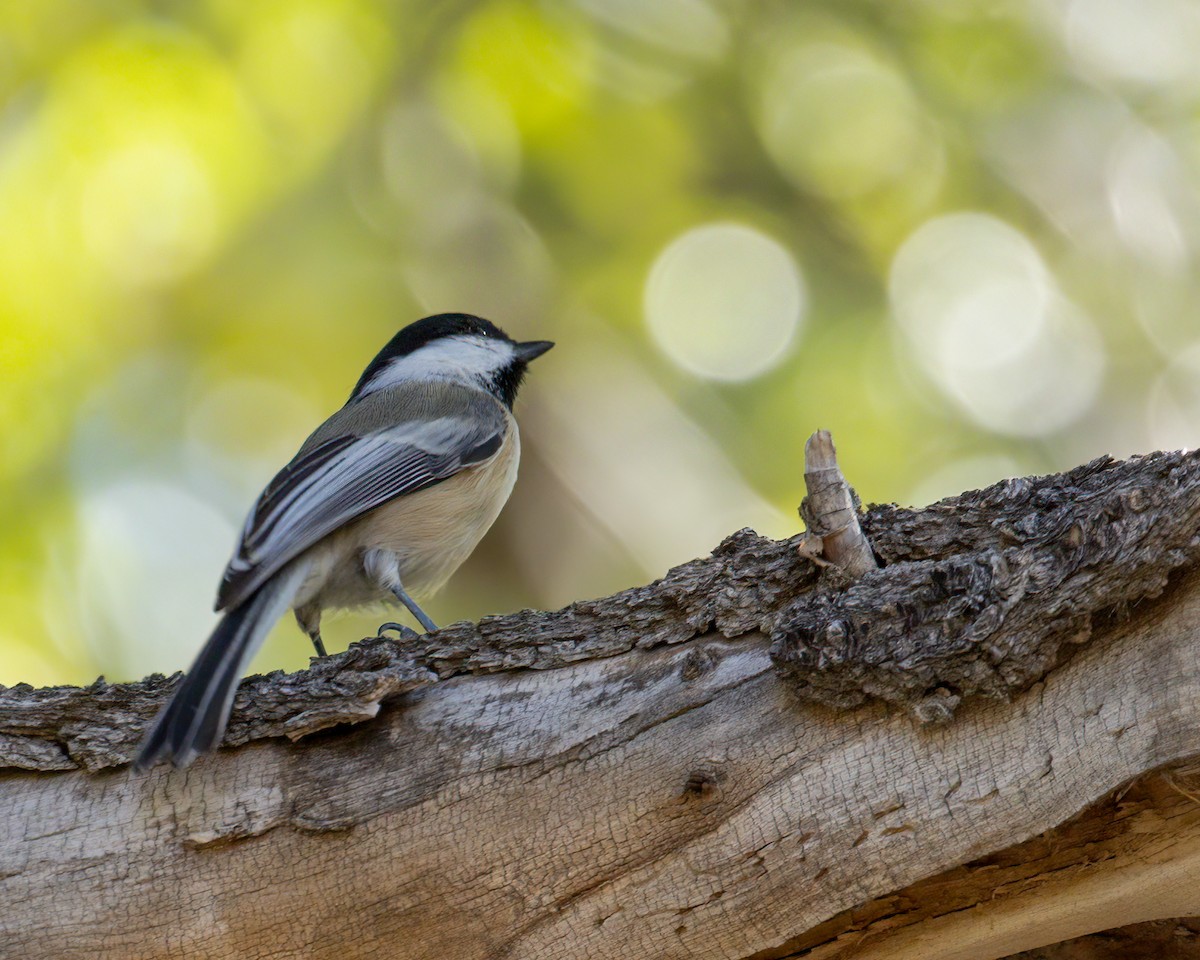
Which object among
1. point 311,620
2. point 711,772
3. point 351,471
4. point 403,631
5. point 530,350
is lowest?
point 711,772

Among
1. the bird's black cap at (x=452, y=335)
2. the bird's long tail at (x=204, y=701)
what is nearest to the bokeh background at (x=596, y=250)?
the bird's black cap at (x=452, y=335)

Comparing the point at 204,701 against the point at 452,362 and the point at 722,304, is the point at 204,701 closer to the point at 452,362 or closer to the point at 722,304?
the point at 452,362

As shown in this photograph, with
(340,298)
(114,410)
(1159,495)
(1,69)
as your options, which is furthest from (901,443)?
(1,69)

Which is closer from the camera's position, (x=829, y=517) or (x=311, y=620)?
(x=829, y=517)

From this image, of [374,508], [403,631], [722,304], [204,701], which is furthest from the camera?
[722,304]

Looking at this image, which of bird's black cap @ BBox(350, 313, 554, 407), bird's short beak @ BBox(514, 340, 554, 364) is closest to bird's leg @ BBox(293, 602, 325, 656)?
bird's black cap @ BBox(350, 313, 554, 407)

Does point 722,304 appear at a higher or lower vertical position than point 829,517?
higher

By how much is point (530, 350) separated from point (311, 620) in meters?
1.26

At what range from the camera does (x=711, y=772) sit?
1677mm

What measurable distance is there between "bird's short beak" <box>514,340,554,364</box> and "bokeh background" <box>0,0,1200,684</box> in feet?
1.91

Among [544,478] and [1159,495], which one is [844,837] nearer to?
[1159,495]

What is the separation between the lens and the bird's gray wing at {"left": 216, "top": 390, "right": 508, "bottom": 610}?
2.28 meters

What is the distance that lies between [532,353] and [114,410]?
1.73m

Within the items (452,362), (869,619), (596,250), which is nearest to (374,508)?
(452,362)
